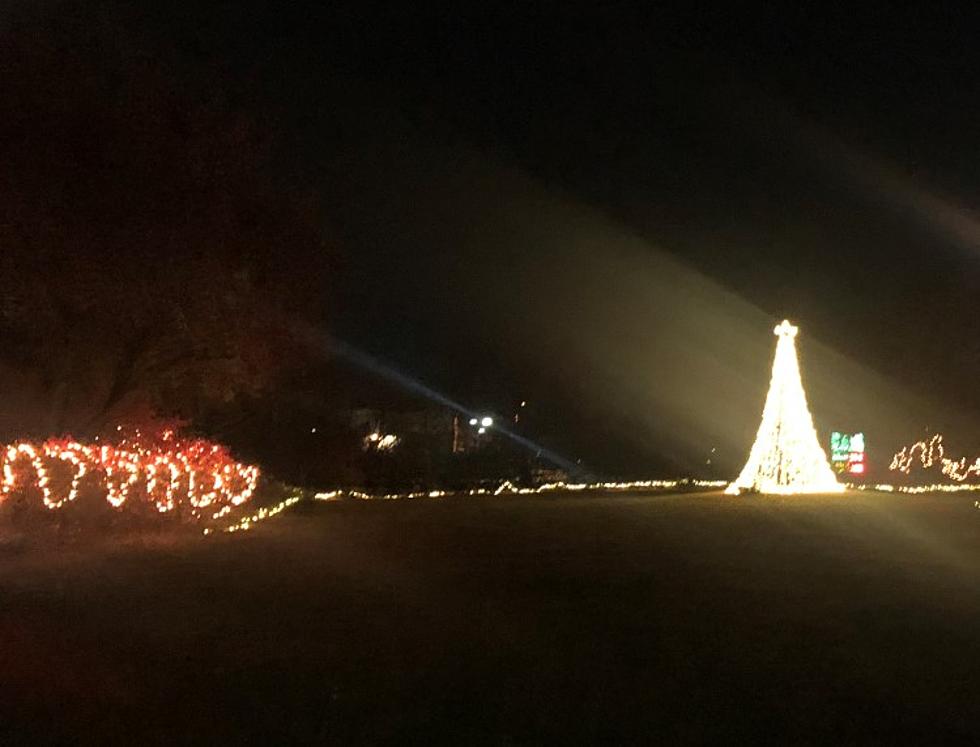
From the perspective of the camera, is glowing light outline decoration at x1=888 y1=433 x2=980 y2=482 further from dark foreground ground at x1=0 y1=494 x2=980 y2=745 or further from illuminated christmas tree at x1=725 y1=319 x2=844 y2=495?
dark foreground ground at x1=0 y1=494 x2=980 y2=745

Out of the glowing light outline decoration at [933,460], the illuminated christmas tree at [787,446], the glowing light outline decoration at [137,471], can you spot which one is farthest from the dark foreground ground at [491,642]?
the glowing light outline decoration at [933,460]

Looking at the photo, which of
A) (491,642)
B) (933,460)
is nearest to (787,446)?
(933,460)

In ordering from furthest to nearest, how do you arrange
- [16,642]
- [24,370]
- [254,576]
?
[24,370] → [254,576] → [16,642]

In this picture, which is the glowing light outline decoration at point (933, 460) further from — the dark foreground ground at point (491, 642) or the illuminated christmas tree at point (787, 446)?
the dark foreground ground at point (491, 642)

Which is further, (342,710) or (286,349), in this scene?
(286,349)

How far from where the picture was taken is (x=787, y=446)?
25.7 meters

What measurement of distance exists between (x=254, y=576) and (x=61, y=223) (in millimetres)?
5408

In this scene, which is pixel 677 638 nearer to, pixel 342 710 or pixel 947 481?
pixel 342 710

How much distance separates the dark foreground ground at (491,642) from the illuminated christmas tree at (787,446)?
10637mm

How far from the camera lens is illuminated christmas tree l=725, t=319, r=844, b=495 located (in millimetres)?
25703

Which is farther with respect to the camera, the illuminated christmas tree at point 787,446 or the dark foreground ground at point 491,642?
the illuminated christmas tree at point 787,446

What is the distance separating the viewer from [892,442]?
35438 millimetres

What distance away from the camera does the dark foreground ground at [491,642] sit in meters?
6.51

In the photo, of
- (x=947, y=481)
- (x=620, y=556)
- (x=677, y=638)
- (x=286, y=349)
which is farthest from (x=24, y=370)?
(x=947, y=481)
